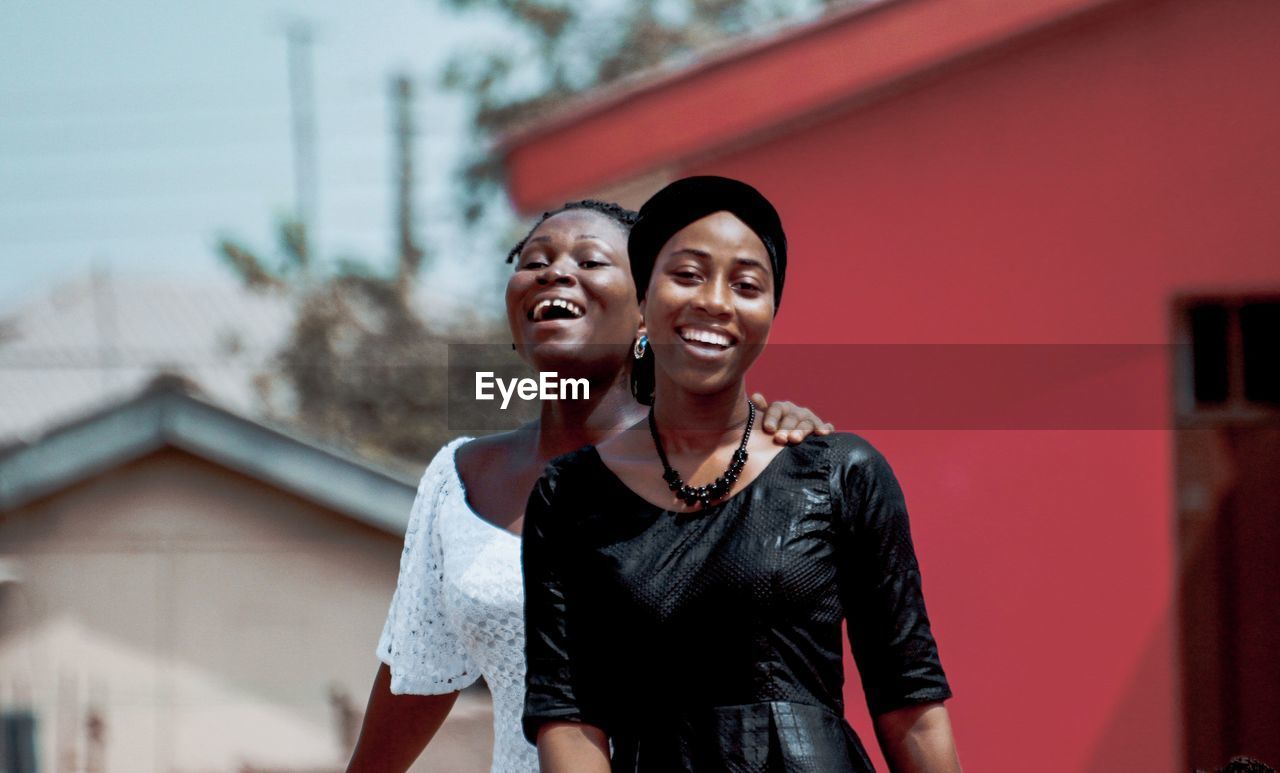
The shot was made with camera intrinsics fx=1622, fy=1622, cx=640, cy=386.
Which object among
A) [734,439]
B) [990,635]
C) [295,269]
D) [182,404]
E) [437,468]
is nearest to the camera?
[734,439]

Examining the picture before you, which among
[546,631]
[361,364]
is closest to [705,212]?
[546,631]

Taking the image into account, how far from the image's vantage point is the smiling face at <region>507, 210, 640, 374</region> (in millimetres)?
2748

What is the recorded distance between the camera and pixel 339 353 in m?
21.6

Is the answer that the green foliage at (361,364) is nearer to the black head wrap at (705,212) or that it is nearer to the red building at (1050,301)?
the red building at (1050,301)

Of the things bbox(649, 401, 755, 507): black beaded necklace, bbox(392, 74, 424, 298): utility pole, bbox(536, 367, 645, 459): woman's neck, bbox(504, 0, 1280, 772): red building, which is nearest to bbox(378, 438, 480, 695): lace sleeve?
bbox(536, 367, 645, 459): woman's neck

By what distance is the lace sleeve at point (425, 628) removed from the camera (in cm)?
290

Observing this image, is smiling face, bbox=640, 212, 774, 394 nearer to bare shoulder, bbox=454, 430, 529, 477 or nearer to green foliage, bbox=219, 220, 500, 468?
bare shoulder, bbox=454, 430, 529, 477

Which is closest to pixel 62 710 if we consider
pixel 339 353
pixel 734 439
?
pixel 734 439

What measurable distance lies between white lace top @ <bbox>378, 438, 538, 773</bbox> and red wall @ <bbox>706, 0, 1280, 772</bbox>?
2916 mm

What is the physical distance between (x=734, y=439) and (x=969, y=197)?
13.1ft

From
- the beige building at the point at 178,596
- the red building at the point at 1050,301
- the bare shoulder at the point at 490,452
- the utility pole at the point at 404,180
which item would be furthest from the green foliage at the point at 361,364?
the bare shoulder at the point at 490,452

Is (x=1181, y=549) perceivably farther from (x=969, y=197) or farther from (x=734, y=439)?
(x=734, y=439)

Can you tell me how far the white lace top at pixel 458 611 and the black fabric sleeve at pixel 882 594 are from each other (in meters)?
0.81

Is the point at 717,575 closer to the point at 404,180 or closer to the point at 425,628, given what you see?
the point at 425,628
